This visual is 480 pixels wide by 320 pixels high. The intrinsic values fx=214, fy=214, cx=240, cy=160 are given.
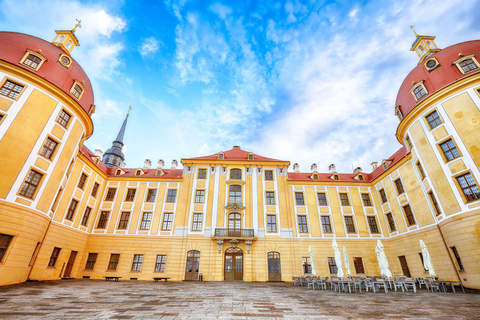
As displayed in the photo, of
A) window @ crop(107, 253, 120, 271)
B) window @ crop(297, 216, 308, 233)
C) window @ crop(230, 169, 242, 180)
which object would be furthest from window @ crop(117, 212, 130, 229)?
window @ crop(297, 216, 308, 233)

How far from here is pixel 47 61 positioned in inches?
692

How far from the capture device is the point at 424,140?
1877 centimetres

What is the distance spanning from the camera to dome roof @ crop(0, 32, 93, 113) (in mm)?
15990

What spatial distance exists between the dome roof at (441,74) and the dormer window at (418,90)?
0.24 m

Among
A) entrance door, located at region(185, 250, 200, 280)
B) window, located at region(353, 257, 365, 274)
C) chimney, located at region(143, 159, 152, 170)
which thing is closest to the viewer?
entrance door, located at region(185, 250, 200, 280)

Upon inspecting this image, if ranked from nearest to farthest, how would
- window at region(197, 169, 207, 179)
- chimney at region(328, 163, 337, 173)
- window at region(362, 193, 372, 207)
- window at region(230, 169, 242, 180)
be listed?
window at region(362, 193, 372, 207), window at region(197, 169, 207, 179), window at region(230, 169, 242, 180), chimney at region(328, 163, 337, 173)

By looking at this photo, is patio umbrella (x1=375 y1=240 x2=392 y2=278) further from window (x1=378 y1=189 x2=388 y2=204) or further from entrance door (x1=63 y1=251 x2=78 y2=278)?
entrance door (x1=63 y1=251 x2=78 y2=278)

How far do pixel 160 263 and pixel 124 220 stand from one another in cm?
675

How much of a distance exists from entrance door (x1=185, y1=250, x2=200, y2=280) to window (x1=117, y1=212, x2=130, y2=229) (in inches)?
331

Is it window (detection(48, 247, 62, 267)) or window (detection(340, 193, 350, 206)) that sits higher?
window (detection(340, 193, 350, 206))

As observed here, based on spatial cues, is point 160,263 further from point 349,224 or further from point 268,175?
point 349,224

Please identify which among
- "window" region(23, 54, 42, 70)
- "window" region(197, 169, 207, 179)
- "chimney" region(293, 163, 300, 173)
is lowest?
"window" region(197, 169, 207, 179)

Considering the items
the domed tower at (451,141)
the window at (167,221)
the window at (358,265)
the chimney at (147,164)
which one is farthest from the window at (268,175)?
the chimney at (147,164)

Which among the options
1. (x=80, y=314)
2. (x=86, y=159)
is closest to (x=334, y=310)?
(x=80, y=314)
